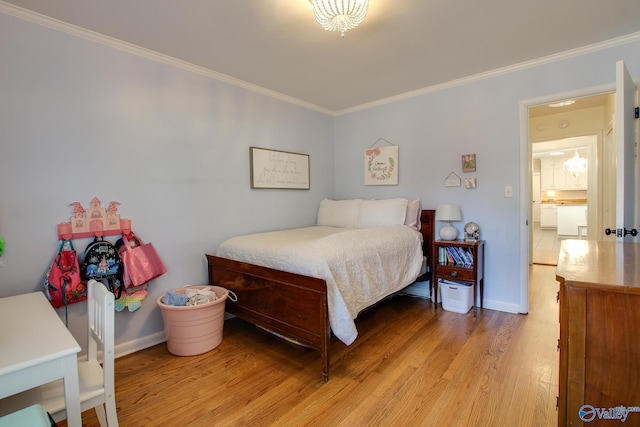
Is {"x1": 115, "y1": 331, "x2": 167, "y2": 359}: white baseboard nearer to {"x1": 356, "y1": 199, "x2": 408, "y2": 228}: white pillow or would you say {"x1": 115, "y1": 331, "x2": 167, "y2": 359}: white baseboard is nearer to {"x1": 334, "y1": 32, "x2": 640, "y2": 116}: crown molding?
{"x1": 356, "y1": 199, "x2": 408, "y2": 228}: white pillow

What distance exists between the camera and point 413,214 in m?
3.33

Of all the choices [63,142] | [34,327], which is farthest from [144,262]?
[34,327]

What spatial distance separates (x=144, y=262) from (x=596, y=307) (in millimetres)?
2572

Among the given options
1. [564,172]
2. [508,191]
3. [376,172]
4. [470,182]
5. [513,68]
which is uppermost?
[513,68]

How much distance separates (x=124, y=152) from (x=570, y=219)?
32.5 feet

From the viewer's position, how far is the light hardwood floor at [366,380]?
1.62 metres

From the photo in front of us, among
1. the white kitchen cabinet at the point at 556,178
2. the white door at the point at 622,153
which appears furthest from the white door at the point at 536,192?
the white door at the point at 622,153

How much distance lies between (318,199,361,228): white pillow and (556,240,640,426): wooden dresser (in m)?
2.54

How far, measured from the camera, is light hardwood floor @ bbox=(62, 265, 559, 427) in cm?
162

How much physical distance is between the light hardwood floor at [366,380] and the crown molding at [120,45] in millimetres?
2299

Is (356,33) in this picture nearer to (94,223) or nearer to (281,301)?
(281,301)

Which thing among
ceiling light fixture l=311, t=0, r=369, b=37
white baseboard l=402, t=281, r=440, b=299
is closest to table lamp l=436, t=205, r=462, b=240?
white baseboard l=402, t=281, r=440, b=299

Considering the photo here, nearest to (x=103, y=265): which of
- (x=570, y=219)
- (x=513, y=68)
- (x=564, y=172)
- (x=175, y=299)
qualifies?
(x=175, y=299)

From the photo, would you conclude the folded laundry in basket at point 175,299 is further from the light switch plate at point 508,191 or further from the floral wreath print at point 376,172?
the light switch plate at point 508,191
